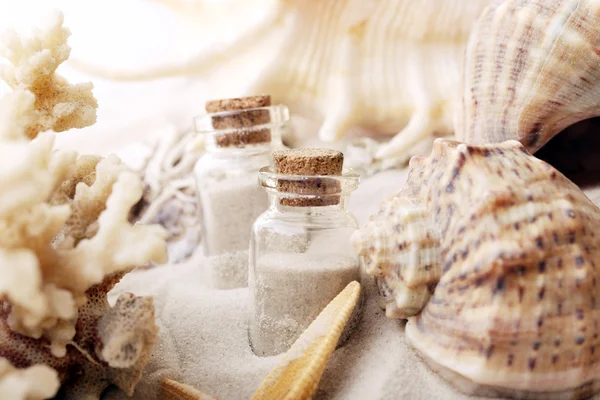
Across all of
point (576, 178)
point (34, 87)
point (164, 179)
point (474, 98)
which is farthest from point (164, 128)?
point (576, 178)

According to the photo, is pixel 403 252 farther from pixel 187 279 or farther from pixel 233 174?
pixel 187 279

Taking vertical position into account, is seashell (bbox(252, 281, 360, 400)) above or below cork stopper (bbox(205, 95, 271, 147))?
below

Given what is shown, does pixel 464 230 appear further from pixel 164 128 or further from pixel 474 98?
pixel 164 128

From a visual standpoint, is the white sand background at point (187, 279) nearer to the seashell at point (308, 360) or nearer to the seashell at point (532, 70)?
the seashell at point (308, 360)

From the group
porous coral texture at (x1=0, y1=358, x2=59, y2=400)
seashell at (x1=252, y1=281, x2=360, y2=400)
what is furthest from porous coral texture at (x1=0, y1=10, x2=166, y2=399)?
seashell at (x1=252, y1=281, x2=360, y2=400)

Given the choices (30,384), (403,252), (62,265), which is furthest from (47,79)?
(403,252)

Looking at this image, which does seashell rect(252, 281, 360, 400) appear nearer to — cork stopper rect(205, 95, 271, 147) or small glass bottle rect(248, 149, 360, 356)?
small glass bottle rect(248, 149, 360, 356)

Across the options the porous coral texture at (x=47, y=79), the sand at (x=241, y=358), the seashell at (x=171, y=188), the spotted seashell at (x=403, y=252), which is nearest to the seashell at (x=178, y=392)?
the sand at (x=241, y=358)
